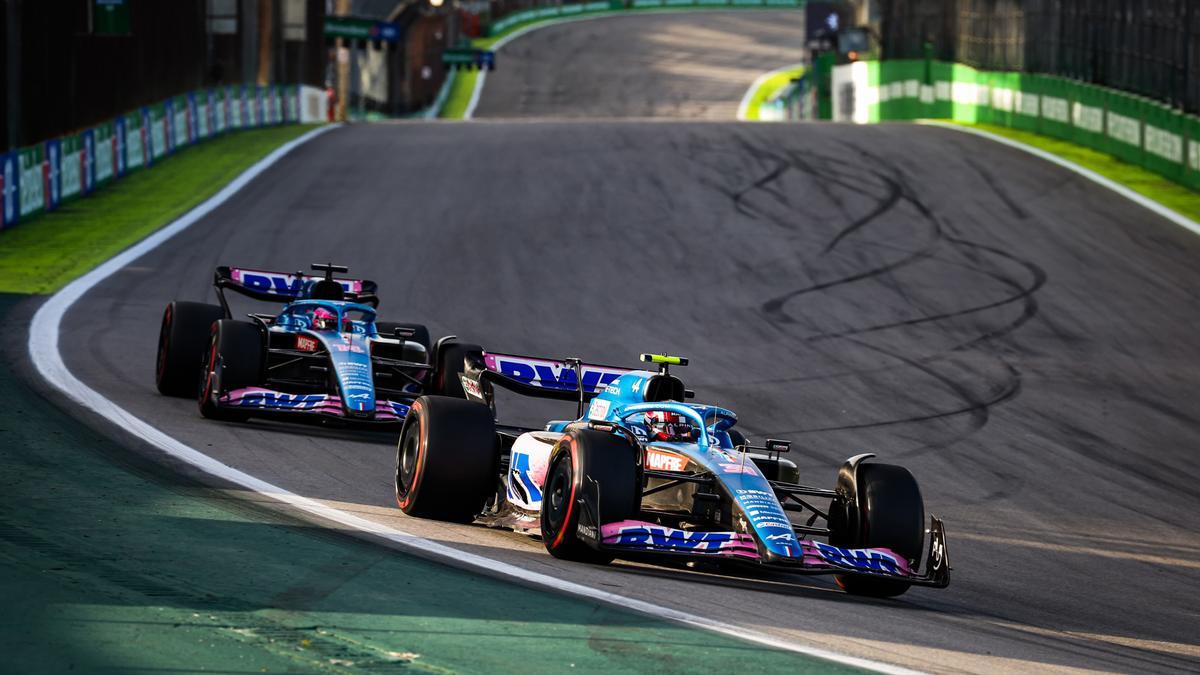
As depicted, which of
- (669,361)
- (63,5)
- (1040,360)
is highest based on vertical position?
(63,5)

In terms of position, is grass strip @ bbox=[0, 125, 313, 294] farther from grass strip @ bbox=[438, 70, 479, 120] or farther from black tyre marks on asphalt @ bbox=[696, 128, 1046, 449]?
grass strip @ bbox=[438, 70, 479, 120]

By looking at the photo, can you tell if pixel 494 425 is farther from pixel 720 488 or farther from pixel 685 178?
pixel 685 178

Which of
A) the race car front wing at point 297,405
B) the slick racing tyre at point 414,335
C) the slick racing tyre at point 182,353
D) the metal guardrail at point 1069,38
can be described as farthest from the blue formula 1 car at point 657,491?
the metal guardrail at point 1069,38

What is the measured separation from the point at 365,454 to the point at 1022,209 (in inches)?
716

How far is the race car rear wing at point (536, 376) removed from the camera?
1252 centimetres

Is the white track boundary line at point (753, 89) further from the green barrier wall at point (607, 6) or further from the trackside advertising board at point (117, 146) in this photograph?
the trackside advertising board at point (117, 146)

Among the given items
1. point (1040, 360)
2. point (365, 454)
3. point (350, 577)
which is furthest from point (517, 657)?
point (1040, 360)

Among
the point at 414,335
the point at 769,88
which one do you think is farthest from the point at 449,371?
the point at 769,88

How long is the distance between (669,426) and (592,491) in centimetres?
108

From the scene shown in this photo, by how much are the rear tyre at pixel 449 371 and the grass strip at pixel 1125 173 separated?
17.8 metres

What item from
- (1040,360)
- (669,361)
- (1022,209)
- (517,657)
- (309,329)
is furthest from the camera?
(1022,209)

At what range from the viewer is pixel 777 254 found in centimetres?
2573

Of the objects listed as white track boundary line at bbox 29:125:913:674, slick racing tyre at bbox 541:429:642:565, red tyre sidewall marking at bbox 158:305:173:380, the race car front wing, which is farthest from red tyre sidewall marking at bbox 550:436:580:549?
red tyre sidewall marking at bbox 158:305:173:380

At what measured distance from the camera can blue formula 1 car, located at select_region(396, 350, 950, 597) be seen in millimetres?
9734
